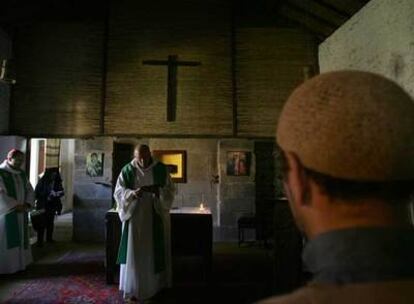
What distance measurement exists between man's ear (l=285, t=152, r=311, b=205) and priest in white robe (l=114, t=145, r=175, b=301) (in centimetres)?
408

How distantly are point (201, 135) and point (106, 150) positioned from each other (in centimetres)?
259

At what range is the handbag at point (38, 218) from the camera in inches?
291

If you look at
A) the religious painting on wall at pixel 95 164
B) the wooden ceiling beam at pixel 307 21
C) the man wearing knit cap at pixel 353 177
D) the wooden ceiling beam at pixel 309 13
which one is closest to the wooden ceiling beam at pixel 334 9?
the wooden ceiling beam at pixel 309 13

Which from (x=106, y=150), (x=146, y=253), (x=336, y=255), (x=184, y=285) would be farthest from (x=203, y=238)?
(x=336, y=255)

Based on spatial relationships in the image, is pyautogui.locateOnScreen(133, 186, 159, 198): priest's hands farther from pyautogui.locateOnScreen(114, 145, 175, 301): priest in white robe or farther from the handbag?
the handbag

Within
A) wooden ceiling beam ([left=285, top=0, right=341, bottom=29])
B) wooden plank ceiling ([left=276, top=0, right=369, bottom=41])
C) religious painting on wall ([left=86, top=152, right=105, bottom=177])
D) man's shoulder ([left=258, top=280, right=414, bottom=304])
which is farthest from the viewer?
religious painting on wall ([left=86, top=152, right=105, bottom=177])

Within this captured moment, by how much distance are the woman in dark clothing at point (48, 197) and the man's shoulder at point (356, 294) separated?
771 cm

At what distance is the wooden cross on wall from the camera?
255 inches

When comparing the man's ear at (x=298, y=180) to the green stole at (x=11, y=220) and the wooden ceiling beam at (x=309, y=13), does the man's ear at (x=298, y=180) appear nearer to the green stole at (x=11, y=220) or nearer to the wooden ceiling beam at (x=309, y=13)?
the green stole at (x=11, y=220)

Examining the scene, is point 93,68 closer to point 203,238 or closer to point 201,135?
point 201,135

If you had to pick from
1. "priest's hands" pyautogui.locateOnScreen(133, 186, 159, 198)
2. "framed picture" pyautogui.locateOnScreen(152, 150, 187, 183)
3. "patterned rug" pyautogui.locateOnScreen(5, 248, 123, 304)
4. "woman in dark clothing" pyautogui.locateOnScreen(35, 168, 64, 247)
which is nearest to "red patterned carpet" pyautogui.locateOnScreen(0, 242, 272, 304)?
"patterned rug" pyautogui.locateOnScreen(5, 248, 123, 304)

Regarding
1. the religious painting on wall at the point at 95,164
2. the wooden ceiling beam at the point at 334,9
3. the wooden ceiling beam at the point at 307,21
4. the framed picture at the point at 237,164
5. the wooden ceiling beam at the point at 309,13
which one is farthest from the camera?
the framed picture at the point at 237,164

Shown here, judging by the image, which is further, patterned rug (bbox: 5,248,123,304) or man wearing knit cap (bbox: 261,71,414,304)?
patterned rug (bbox: 5,248,123,304)

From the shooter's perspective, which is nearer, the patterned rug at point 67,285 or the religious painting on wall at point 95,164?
the patterned rug at point 67,285
